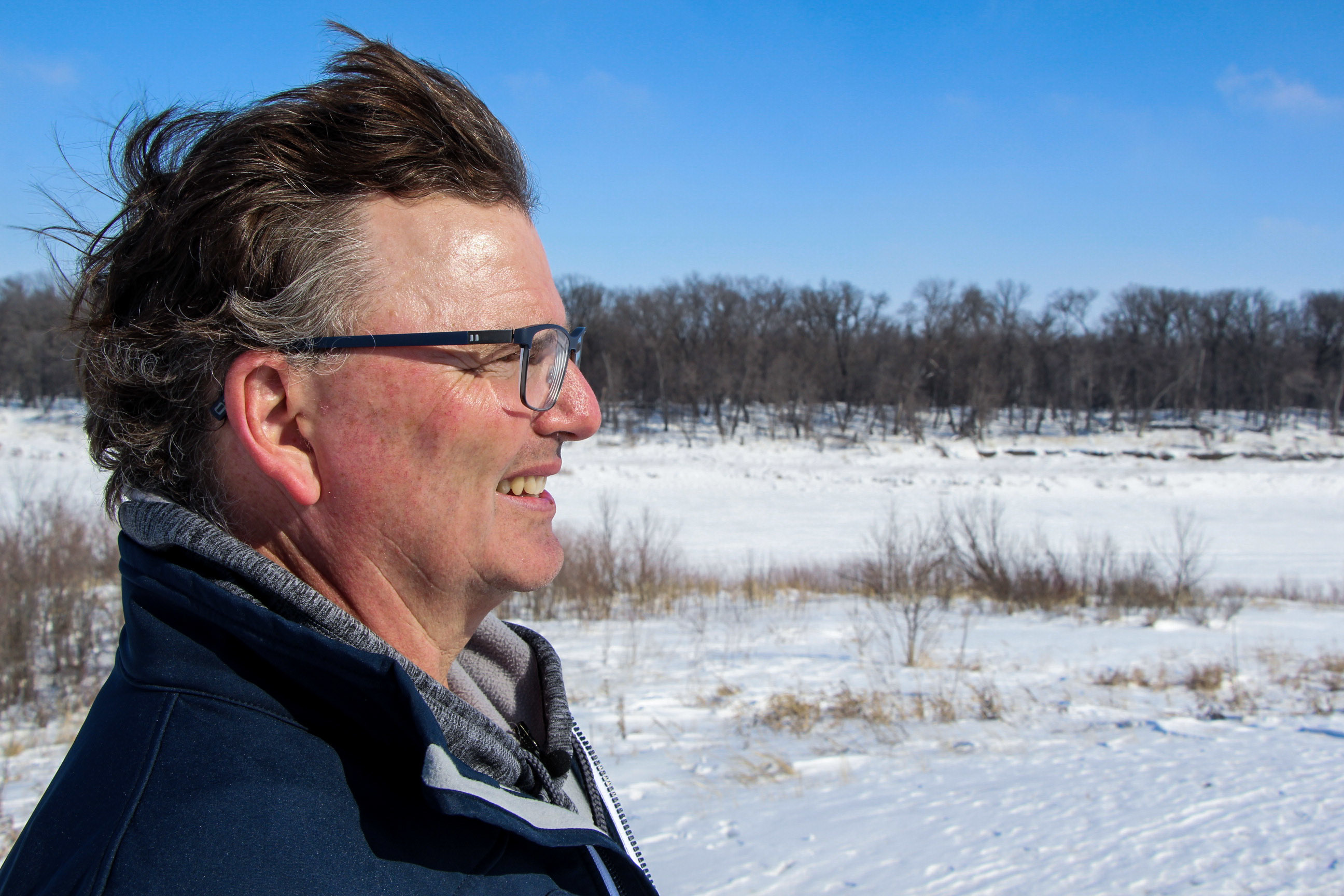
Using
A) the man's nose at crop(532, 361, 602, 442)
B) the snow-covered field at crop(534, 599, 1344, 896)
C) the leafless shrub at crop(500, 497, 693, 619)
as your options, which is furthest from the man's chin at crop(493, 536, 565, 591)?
the leafless shrub at crop(500, 497, 693, 619)

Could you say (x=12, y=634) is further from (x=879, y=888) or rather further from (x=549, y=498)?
(x=549, y=498)

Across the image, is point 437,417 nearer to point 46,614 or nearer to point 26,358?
point 46,614

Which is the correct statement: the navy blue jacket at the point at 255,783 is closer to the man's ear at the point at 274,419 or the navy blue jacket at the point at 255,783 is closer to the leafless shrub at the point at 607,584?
the man's ear at the point at 274,419

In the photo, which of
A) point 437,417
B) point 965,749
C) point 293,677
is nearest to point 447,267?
point 437,417

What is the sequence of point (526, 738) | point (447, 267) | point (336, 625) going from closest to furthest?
point (336, 625) → point (447, 267) → point (526, 738)

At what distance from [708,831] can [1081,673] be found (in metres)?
5.60

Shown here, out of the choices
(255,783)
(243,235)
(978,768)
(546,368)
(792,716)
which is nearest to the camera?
(255,783)

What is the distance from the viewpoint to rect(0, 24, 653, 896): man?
3.30ft

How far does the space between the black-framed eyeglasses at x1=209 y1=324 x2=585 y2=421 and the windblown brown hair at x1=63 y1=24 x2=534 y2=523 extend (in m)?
0.03

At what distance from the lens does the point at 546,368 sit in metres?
1.54

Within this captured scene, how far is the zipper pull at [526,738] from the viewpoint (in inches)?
65.9

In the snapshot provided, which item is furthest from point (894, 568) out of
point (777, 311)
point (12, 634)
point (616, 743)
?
point (777, 311)

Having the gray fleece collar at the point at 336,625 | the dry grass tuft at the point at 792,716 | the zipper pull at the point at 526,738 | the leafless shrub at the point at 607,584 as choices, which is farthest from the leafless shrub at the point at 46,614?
the gray fleece collar at the point at 336,625

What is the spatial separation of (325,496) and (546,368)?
1.43ft
